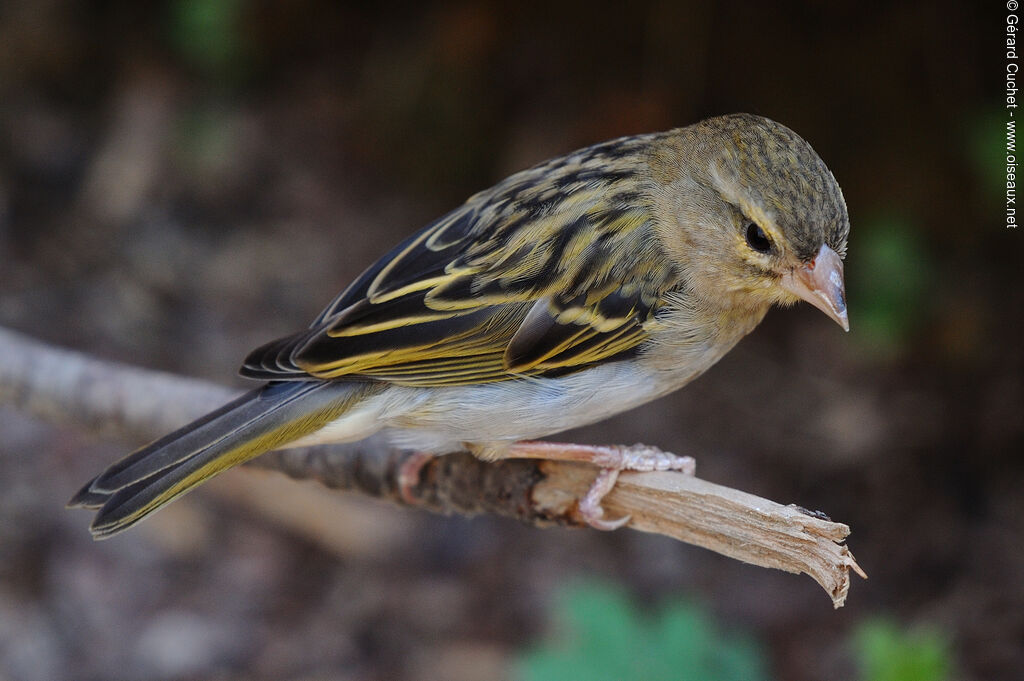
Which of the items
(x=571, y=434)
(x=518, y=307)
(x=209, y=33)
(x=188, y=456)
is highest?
(x=209, y=33)

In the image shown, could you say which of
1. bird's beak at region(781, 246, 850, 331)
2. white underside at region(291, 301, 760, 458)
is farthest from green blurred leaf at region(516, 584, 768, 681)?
bird's beak at region(781, 246, 850, 331)

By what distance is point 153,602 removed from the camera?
537 centimetres

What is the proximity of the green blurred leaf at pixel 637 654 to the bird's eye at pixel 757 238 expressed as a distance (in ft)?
4.72

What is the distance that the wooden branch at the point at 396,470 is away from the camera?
3080 millimetres

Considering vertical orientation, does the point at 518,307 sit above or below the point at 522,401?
above

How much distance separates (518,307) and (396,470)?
0.81 m

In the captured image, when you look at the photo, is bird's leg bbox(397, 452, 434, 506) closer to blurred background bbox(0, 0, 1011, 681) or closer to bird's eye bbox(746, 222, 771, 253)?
blurred background bbox(0, 0, 1011, 681)

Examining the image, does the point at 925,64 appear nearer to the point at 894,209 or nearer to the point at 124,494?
the point at 894,209

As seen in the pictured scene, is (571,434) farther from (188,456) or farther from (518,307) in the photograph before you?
(188,456)

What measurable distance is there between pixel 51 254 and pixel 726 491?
5162 mm

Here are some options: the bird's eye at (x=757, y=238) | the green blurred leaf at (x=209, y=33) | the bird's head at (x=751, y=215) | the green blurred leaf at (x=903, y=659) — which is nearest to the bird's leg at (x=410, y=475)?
the bird's head at (x=751, y=215)

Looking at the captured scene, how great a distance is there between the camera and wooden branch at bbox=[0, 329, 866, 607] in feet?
10.1

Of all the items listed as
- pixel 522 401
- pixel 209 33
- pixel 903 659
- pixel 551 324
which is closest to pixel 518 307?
pixel 551 324

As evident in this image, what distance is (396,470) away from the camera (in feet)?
12.5
